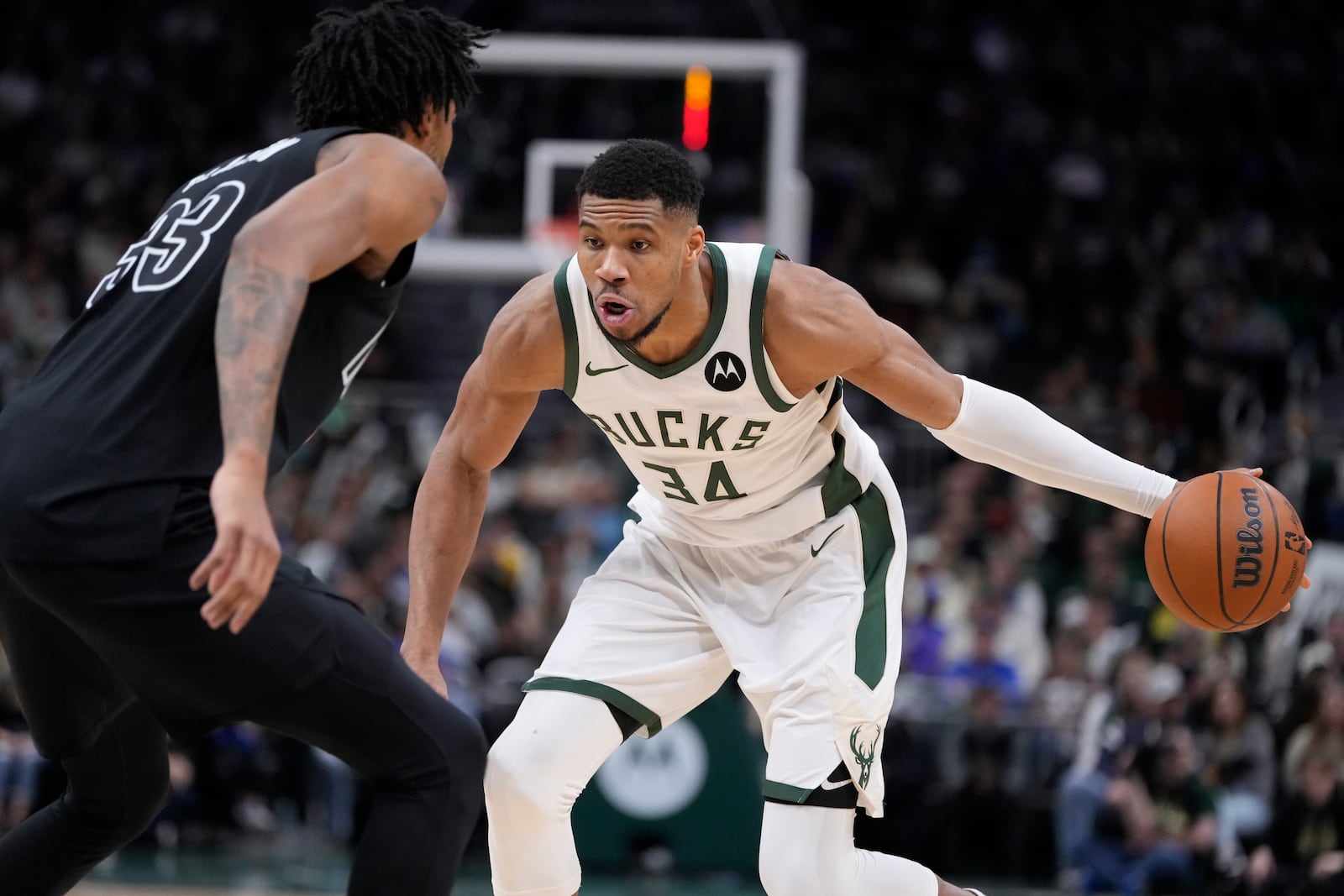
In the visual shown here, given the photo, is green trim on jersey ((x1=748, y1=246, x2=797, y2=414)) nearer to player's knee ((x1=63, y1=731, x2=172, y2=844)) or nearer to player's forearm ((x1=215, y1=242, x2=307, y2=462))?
player's forearm ((x1=215, y1=242, x2=307, y2=462))

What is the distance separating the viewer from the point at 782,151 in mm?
10398

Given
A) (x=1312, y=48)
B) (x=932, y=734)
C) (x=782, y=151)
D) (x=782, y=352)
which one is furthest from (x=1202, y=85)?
(x=782, y=352)

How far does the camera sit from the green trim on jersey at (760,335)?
4.02m

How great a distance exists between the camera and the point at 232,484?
8.97 ft

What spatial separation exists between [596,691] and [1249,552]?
5.73 ft

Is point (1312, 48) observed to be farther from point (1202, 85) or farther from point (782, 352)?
point (782, 352)

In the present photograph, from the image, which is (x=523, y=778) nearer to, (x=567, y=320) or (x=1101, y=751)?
(x=567, y=320)

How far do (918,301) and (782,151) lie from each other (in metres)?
4.10

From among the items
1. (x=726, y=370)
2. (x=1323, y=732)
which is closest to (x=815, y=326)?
(x=726, y=370)

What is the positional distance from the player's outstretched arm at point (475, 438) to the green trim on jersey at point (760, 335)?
48 cm

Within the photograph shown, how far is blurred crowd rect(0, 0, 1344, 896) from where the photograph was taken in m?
8.90

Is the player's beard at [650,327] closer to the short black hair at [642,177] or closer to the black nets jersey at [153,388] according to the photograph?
the short black hair at [642,177]

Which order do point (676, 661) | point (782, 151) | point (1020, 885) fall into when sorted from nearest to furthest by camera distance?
point (676, 661) < point (1020, 885) < point (782, 151)

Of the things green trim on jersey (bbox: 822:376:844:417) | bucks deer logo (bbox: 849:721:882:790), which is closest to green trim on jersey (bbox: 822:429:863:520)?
green trim on jersey (bbox: 822:376:844:417)
